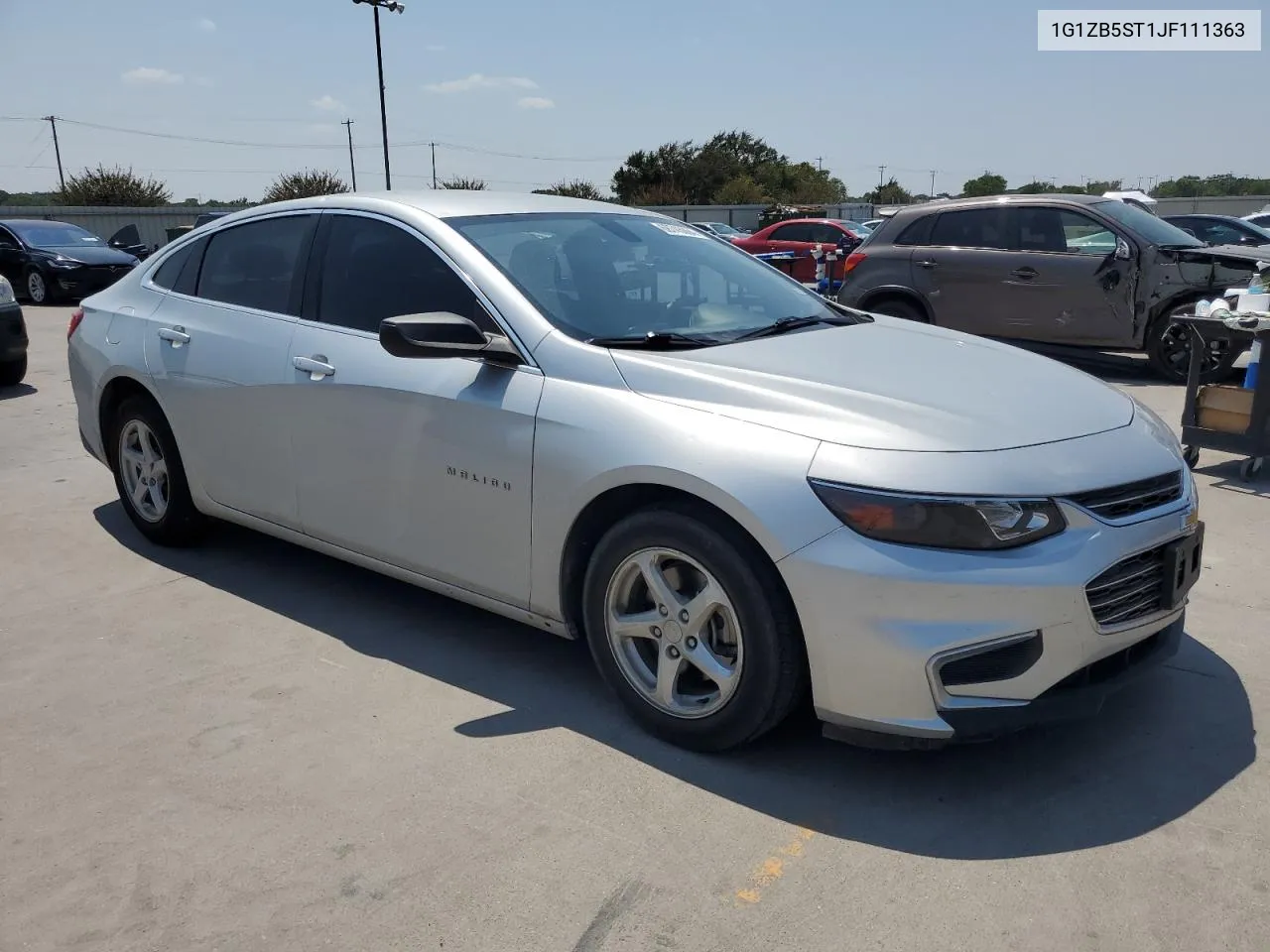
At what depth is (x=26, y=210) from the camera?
1340 inches

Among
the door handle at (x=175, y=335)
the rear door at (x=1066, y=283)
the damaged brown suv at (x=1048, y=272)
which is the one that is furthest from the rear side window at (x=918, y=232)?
the door handle at (x=175, y=335)

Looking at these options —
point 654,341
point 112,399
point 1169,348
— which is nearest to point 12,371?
point 112,399

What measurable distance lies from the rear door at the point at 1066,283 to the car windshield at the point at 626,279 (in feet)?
21.0

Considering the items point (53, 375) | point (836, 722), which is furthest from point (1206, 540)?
point (53, 375)

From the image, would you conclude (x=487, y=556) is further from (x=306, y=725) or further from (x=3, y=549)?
(x=3, y=549)

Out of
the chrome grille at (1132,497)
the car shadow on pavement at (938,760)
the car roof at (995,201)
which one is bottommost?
the car shadow on pavement at (938,760)

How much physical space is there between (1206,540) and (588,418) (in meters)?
3.51

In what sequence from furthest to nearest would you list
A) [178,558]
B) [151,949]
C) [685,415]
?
[178,558] → [685,415] → [151,949]

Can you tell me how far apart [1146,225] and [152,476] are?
8773mm

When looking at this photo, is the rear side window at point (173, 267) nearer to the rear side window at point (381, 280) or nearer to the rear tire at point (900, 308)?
the rear side window at point (381, 280)

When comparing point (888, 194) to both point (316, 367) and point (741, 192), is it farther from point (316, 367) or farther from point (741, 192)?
point (316, 367)

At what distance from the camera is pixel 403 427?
12.8 feet

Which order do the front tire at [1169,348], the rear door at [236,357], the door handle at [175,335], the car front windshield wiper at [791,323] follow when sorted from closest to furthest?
the car front windshield wiper at [791,323] → the rear door at [236,357] → the door handle at [175,335] → the front tire at [1169,348]

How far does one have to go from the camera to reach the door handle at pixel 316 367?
4.16 metres
